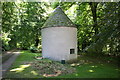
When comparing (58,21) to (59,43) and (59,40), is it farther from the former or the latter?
(59,43)

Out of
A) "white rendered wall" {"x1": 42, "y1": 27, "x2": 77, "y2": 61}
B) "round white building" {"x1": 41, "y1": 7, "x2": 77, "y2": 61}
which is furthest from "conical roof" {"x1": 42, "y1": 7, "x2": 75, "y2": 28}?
"white rendered wall" {"x1": 42, "y1": 27, "x2": 77, "y2": 61}

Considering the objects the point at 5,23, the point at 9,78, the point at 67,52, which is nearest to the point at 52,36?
the point at 67,52

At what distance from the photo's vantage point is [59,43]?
15.4m

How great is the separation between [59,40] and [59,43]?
0.36 m

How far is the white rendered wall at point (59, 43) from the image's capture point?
50.5 ft

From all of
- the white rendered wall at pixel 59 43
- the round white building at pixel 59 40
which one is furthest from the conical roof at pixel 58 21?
the white rendered wall at pixel 59 43

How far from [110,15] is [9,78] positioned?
720 centimetres

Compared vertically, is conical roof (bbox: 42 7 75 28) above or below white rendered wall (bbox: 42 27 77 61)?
above

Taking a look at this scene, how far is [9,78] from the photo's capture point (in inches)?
335

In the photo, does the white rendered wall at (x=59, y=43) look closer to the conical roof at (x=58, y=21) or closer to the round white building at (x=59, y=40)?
the round white building at (x=59, y=40)

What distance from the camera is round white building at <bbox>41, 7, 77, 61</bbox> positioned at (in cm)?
1541

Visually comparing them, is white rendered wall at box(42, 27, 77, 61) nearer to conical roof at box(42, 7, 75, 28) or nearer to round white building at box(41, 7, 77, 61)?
round white building at box(41, 7, 77, 61)

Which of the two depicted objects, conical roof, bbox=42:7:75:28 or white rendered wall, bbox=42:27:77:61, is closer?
white rendered wall, bbox=42:27:77:61

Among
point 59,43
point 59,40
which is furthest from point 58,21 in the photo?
point 59,43
